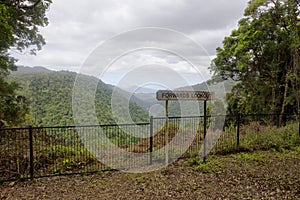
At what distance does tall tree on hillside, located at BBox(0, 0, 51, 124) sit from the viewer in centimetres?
572

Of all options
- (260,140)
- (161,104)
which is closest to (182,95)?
(161,104)

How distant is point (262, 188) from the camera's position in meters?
3.58

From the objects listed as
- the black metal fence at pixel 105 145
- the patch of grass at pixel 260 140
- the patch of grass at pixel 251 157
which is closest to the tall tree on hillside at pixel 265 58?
the patch of grass at pixel 260 140

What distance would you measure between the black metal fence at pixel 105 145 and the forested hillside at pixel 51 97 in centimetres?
99

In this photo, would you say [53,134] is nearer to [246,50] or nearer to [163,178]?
[163,178]

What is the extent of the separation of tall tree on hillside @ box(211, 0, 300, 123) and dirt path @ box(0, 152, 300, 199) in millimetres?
6724

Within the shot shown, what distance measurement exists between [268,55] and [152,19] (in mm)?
7577

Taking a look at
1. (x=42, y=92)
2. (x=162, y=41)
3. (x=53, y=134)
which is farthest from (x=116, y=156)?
(x=42, y=92)

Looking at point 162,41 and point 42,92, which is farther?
point 42,92

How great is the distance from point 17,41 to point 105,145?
5209 millimetres

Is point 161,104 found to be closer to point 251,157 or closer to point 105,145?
point 105,145

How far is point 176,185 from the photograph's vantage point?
3.73 meters

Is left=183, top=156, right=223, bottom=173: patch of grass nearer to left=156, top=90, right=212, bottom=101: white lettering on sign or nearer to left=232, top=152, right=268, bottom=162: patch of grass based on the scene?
left=232, top=152, right=268, bottom=162: patch of grass

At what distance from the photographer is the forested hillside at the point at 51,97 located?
593 cm
